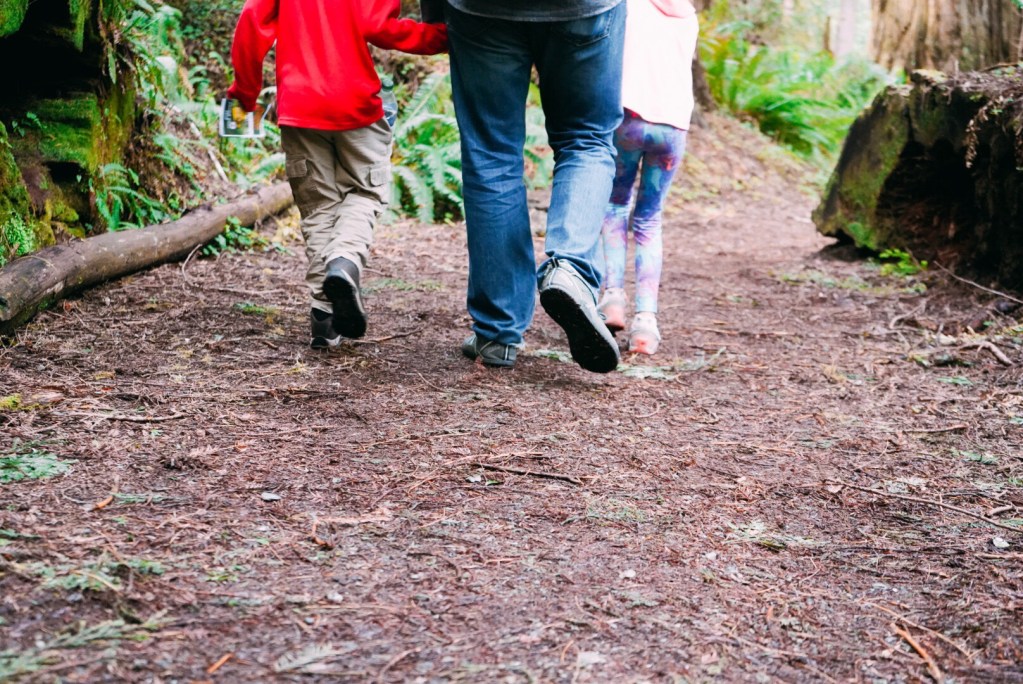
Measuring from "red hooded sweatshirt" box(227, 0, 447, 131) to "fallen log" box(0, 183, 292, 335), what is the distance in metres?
1.13

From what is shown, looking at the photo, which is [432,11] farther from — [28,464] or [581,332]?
[28,464]

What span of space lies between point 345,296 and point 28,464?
1.30m

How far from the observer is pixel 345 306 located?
340 cm

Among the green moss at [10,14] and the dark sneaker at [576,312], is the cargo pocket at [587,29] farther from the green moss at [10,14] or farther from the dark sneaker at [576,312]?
the green moss at [10,14]

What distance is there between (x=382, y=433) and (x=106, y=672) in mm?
1301

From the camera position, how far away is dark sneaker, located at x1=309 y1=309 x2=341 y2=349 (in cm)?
361

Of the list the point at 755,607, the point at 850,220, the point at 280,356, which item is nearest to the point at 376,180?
the point at 280,356

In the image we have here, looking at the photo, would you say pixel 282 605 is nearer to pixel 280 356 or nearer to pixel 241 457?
pixel 241 457

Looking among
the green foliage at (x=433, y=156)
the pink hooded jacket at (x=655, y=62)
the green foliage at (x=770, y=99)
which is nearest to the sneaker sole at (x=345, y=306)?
the pink hooded jacket at (x=655, y=62)

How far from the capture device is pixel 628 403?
3277 mm

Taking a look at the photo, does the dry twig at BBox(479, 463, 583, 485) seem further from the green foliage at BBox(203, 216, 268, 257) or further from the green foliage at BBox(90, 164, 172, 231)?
the green foliage at BBox(203, 216, 268, 257)

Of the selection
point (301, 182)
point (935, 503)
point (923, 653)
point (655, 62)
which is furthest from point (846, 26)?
point (923, 653)

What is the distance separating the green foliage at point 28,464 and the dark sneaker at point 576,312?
1466 mm

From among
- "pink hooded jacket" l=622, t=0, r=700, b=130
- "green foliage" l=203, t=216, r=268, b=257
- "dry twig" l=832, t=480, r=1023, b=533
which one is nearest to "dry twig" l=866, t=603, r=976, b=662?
"dry twig" l=832, t=480, r=1023, b=533
